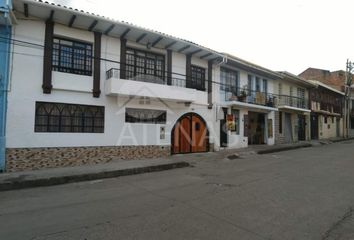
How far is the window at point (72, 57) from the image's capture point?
11442 mm

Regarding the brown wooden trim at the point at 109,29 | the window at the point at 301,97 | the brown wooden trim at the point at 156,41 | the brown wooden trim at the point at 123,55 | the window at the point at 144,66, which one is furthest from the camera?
the window at the point at 301,97

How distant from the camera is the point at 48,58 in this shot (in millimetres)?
11039

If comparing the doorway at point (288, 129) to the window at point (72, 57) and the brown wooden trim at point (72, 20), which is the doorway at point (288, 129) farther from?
the brown wooden trim at point (72, 20)

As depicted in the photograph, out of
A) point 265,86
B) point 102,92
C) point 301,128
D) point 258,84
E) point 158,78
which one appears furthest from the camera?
point 301,128

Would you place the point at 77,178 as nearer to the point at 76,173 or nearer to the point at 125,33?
the point at 76,173

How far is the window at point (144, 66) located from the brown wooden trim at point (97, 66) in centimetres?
152

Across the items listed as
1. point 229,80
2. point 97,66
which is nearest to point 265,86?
point 229,80

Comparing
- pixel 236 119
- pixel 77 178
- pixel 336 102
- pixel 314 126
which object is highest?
pixel 336 102

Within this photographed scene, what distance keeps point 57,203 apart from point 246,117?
15408 mm

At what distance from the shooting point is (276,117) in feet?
72.3

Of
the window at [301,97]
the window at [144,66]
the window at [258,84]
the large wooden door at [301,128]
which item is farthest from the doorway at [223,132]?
the large wooden door at [301,128]

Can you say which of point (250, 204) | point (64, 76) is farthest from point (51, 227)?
point (64, 76)

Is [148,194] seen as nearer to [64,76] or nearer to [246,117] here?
[64,76]

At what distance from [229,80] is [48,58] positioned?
1173 cm
